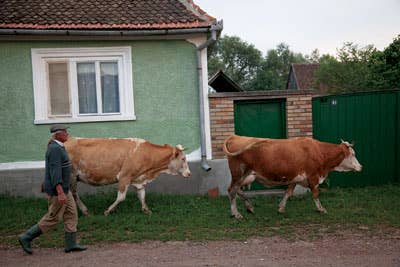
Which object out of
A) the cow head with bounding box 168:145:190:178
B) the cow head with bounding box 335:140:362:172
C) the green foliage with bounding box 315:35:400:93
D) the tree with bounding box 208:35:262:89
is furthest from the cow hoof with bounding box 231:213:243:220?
the tree with bounding box 208:35:262:89

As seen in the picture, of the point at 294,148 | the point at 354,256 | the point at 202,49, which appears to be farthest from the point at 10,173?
the point at 354,256

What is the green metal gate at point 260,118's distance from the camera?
953 centimetres

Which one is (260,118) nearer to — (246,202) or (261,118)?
(261,118)

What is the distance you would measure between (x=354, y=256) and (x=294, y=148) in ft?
8.56

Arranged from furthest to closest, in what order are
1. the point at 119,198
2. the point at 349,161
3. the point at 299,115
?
the point at 299,115, the point at 349,161, the point at 119,198

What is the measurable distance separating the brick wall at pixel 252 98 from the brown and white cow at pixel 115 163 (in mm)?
1696

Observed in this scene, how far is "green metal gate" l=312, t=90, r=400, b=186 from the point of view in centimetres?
Answer: 982

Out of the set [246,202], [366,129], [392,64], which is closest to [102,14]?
[246,202]

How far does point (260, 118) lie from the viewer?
9562mm

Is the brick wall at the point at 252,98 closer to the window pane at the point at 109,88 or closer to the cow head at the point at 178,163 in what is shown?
the cow head at the point at 178,163

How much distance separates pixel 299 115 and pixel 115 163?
437 cm

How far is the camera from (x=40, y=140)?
352 inches

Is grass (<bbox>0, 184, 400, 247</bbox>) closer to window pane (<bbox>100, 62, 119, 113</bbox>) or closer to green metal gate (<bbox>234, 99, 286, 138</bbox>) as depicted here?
green metal gate (<bbox>234, 99, 286, 138</bbox>)

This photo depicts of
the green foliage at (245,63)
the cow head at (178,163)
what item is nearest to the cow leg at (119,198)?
the cow head at (178,163)
